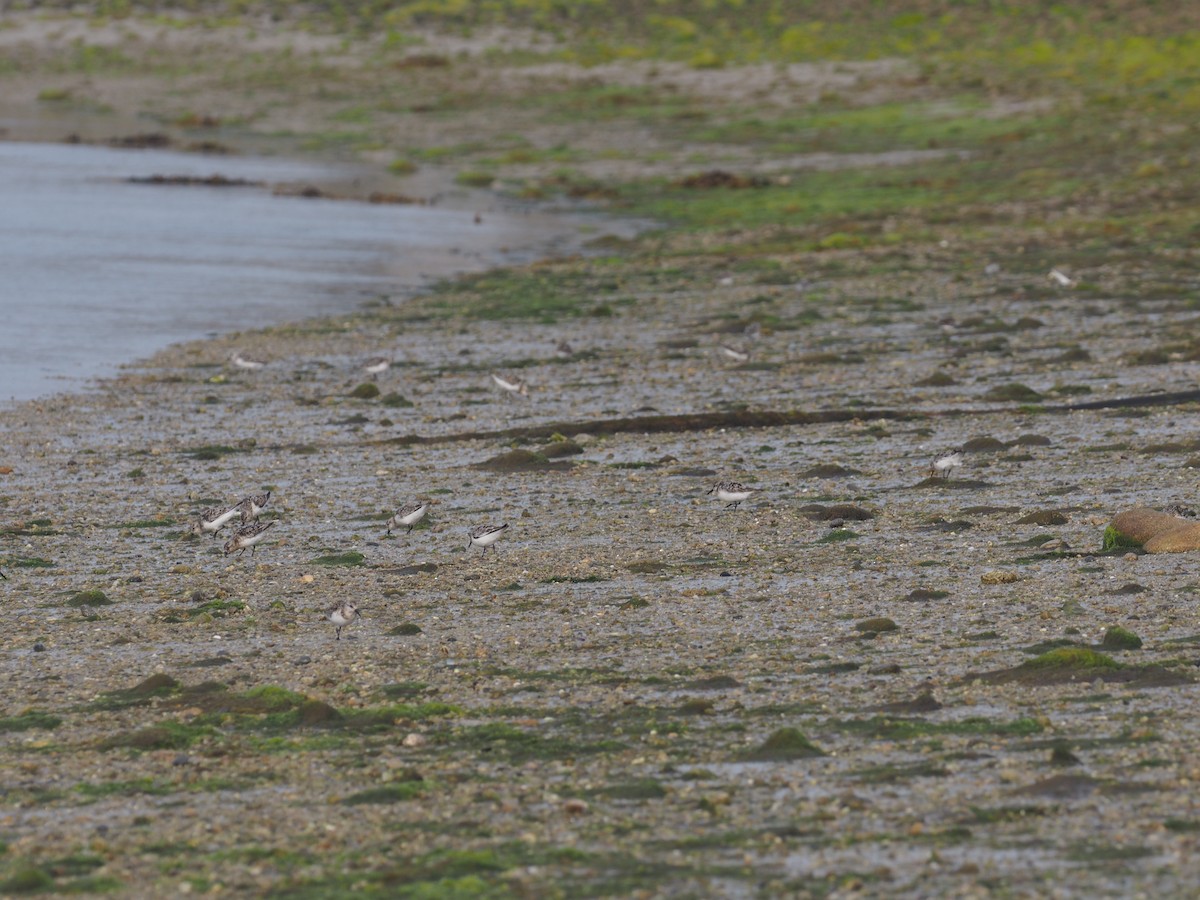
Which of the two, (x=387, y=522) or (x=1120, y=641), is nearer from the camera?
(x=1120, y=641)

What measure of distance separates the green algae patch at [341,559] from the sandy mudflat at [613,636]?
0.19 ft

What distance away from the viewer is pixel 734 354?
861 inches

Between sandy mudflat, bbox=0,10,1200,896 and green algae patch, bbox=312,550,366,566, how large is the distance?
0.19 ft

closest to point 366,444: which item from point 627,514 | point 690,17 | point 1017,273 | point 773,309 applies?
point 627,514

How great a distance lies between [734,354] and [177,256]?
14.6 metres

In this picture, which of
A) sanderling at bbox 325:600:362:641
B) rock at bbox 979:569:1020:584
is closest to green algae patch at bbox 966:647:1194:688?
rock at bbox 979:569:1020:584

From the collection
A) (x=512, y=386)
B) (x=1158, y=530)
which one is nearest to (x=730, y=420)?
(x=512, y=386)

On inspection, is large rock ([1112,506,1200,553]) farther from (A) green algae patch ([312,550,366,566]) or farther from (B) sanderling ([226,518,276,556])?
(B) sanderling ([226,518,276,556])

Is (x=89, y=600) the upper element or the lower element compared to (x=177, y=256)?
upper

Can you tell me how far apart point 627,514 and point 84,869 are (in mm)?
7534

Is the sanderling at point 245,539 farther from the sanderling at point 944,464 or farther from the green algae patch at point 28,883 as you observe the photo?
the green algae patch at point 28,883

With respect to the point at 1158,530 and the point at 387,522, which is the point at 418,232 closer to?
the point at 387,522

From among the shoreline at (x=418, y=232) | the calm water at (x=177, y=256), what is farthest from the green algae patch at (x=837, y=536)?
the calm water at (x=177, y=256)

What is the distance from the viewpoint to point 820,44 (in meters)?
57.6
